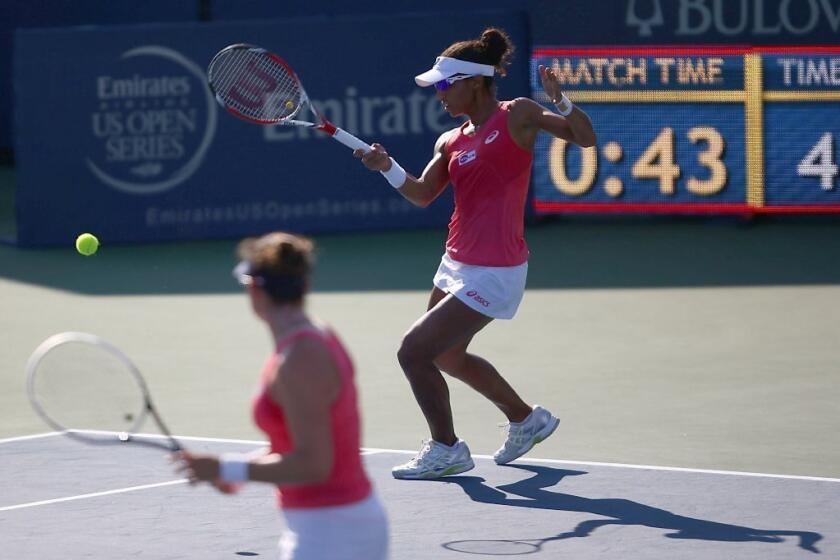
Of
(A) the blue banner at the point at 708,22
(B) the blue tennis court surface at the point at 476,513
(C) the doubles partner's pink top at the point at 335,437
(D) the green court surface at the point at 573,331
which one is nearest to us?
(C) the doubles partner's pink top at the point at 335,437

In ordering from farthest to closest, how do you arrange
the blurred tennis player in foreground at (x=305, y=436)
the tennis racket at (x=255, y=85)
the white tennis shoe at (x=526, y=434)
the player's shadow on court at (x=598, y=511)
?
Result: the tennis racket at (x=255, y=85), the white tennis shoe at (x=526, y=434), the player's shadow on court at (x=598, y=511), the blurred tennis player in foreground at (x=305, y=436)

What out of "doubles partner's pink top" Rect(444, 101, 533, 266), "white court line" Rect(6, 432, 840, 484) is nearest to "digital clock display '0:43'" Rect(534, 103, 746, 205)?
"white court line" Rect(6, 432, 840, 484)

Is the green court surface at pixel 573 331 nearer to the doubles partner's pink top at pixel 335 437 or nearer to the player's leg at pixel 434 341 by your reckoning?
the player's leg at pixel 434 341

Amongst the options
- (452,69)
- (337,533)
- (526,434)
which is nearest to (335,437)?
(337,533)

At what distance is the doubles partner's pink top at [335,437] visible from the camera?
175 inches

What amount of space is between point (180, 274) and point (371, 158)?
24.5 ft

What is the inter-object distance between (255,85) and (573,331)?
12.8 ft

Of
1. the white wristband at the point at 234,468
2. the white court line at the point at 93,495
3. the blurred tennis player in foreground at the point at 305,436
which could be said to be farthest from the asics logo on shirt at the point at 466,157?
the white wristband at the point at 234,468

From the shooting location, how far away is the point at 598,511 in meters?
7.46

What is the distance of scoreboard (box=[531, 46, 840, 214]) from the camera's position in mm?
16219

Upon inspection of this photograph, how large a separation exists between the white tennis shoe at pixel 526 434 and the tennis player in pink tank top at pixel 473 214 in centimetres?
33

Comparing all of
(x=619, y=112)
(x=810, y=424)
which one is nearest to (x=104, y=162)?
(x=619, y=112)

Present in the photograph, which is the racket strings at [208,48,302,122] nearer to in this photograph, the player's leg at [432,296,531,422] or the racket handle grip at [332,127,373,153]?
the racket handle grip at [332,127,373,153]

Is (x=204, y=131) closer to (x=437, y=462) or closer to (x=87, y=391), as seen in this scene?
(x=437, y=462)
